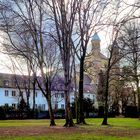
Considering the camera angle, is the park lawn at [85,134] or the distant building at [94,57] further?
the distant building at [94,57]

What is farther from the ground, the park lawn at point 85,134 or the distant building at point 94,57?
the distant building at point 94,57

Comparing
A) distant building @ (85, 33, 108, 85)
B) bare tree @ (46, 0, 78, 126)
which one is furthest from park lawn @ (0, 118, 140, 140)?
distant building @ (85, 33, 108, 85)

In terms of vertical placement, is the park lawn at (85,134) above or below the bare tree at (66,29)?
below

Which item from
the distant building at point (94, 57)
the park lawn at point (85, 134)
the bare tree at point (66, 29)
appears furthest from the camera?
the distant building at point (94, 57)

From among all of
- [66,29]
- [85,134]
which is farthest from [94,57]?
[85,134]

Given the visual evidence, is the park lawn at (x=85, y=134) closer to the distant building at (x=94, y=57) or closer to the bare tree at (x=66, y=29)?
the bare tree at (x=66, y=29)

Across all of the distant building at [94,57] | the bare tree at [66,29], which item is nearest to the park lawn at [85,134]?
the bare tree at [66,29]

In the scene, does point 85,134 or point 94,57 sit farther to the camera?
point 94,57

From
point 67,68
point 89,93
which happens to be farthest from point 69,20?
point 89,93

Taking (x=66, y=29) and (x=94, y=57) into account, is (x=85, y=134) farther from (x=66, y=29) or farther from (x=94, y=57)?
(x=94, y=57)

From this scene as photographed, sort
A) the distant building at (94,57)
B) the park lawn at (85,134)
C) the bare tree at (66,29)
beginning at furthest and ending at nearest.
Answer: the distant building at (94,57), the bare tree at (66,29), the park lawn at (85,134)

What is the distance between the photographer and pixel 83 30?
37.5 m

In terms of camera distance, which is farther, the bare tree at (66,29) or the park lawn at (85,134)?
the bare tree at (66,29)

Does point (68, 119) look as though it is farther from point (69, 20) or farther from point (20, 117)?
point (20, 117)
